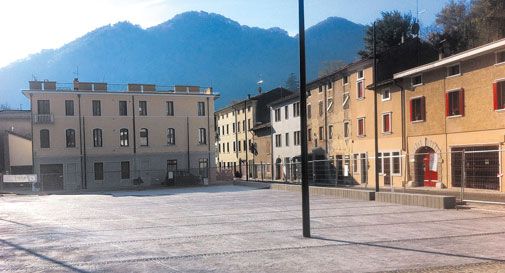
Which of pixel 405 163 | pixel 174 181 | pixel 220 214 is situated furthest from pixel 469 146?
pixel 174 181

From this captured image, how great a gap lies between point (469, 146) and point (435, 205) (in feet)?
51.6

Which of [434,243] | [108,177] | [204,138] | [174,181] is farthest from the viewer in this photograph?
[204,138]

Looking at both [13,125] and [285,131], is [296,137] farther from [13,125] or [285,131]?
[13,125]

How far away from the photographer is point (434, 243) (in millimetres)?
10547

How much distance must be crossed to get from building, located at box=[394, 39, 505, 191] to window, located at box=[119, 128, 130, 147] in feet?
109

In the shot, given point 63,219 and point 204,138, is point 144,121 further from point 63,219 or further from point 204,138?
point 63,219

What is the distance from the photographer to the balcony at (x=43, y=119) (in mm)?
55969

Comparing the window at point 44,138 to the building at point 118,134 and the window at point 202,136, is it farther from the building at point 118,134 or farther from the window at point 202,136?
the window at point 202,136

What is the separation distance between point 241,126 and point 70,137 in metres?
29.5

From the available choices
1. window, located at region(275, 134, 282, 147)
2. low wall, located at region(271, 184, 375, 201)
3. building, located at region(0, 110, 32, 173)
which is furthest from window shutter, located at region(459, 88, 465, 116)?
building, located at region(0, 110, 32, 173)

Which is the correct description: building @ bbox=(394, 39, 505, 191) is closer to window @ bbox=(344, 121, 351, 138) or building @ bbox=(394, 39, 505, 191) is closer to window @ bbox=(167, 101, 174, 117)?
window @ bbox=(344, 121, 351, 138)

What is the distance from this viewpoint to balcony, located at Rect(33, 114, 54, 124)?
55969 mm

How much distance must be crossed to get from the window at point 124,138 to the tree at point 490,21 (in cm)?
3871

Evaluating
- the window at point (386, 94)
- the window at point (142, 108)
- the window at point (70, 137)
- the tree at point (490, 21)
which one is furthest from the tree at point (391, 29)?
the window at point (70, 137)
